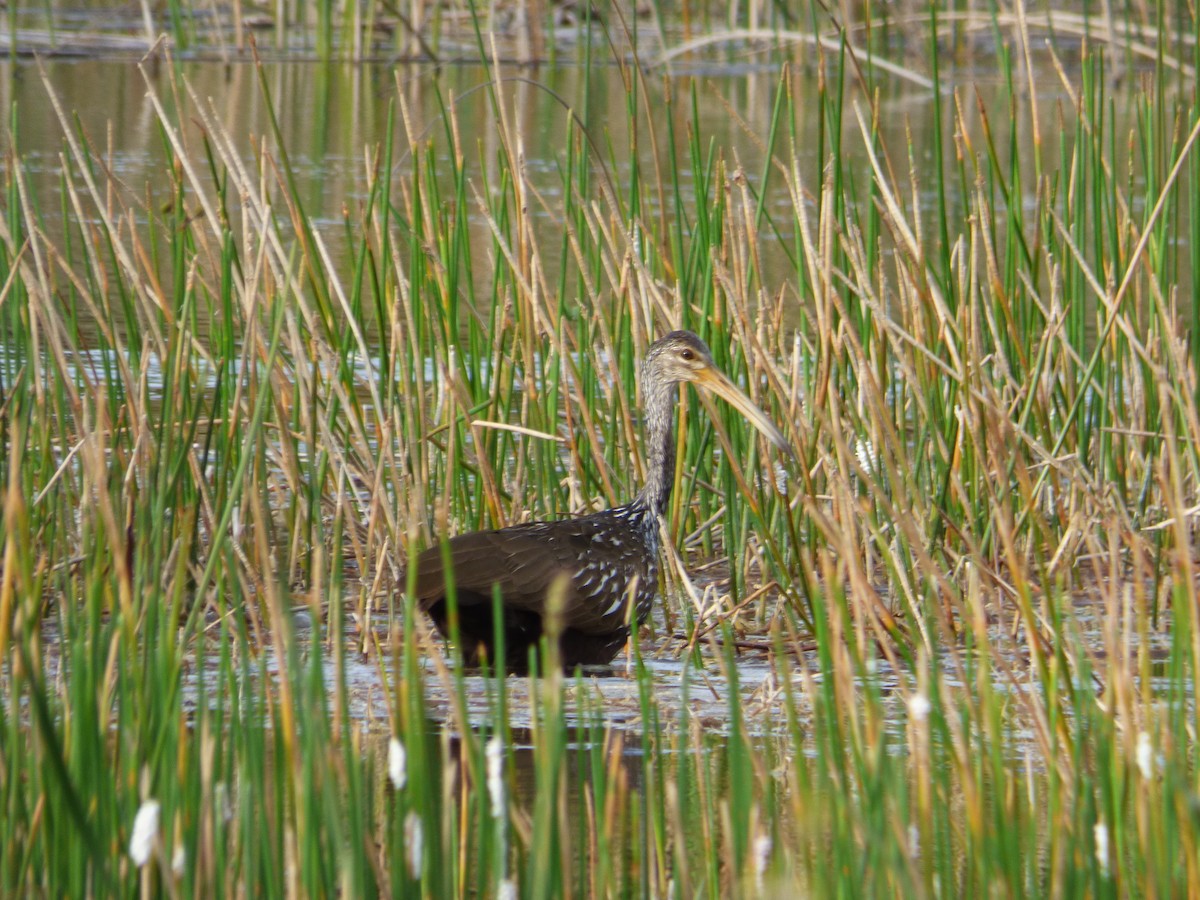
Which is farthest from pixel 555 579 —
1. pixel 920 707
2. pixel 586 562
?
pixel 920 707

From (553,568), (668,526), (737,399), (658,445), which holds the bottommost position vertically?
(668,526)

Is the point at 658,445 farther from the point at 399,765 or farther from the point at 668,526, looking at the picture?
the point at 399,765

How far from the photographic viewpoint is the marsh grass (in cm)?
245

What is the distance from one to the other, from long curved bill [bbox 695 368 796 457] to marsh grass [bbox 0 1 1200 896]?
3.6 inches

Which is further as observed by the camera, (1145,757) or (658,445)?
(658,445)

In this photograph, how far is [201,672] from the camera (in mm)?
2441

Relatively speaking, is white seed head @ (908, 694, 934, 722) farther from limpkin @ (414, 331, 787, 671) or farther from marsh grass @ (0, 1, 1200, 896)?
limpkin @ (414, 331, 787, 671)

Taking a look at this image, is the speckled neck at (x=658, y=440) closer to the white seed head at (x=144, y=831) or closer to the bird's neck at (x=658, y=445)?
the bird's neck at (x=658, y=445)

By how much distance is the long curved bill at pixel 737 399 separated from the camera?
181 inches

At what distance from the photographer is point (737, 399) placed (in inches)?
186

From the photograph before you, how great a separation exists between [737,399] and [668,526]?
2.18 ft

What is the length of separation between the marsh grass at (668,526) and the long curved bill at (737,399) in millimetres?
90

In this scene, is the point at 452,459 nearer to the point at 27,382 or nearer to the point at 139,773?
the point at 27,382

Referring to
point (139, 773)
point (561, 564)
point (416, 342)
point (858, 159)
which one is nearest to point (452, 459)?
point (416, 342)
